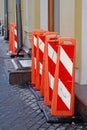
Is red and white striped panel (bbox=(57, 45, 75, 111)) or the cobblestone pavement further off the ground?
red and white striped panel (bbox=(57, 45, 75, 111))

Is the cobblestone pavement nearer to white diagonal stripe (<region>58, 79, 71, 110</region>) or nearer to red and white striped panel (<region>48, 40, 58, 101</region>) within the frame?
white diagonal stripe (<region>58, 79, 71, 110</region>)

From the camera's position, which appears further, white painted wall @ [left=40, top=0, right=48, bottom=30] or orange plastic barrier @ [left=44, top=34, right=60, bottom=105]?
white painted wall @ [left=40, top=0, right=48, bottom=30]

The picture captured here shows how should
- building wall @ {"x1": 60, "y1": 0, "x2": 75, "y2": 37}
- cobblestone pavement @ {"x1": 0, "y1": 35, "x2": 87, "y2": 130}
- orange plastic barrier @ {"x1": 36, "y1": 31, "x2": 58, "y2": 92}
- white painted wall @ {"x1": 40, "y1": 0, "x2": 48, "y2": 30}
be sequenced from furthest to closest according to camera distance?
white painted wall @ {"x1": 40, "y1": 0, "x2": 48, "y2": 30}, orange plastic barrier @ {"x1": 36, "y1": 31, "x2": 58, "y2": 92}, building wall @ {"x1": 60, "y1": 0, "x2": 75, "y2": 37}, cobblestone pavement @ {"x1": 0, "y1": 35, "x2": 87, "y2": 130}

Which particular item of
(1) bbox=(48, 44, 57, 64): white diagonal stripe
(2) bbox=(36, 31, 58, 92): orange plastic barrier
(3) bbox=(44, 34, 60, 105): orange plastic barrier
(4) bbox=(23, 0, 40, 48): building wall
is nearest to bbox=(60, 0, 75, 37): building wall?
(2) bbox=(36, 31, 58, 92): orange plastic barrier

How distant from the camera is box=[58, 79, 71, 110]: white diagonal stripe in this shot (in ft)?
19.7

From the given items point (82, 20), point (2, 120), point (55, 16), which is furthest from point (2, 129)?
point (55, 16)

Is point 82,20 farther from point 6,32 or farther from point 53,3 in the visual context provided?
point 6,32

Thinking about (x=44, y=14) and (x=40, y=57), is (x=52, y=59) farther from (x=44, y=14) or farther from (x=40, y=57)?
(x=44, y=14)

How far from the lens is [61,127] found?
19.3 feet

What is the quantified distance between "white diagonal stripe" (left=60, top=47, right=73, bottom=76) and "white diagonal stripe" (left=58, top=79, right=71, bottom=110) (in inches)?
8.3

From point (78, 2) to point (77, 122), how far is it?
2.15m

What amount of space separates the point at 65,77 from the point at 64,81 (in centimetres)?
6

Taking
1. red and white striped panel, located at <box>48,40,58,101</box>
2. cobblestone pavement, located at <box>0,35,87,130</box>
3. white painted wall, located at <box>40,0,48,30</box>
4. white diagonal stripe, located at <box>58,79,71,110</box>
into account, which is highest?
white painted wall, located at <box>40,0,48,30</box>

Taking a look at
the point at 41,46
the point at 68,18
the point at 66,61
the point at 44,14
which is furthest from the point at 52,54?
the point at 44,14
